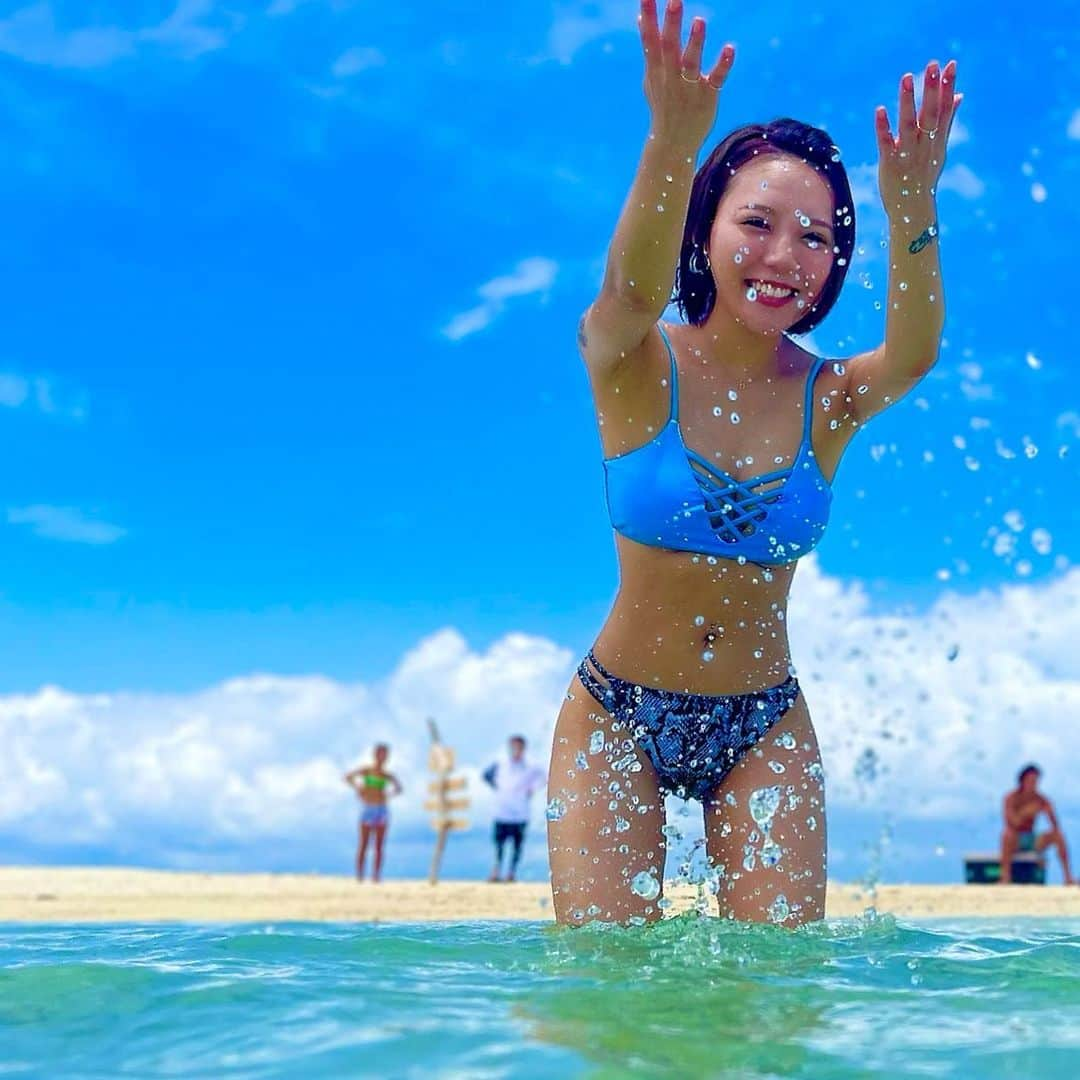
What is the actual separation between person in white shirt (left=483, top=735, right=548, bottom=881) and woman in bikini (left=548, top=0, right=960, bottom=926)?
42.4ft

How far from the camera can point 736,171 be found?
4.23 m

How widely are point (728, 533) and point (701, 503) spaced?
0.13 meters

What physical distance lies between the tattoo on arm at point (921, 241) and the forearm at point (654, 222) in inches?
37.8

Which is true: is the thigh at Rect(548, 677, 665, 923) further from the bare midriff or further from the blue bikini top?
the blue bikini top

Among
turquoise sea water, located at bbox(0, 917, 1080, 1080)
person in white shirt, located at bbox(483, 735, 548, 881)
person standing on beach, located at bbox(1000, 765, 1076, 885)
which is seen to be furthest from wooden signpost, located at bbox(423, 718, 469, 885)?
turquoise sea water, located at bbox(0, 917, 1080, 1080)

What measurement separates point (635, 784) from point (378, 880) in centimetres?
1393

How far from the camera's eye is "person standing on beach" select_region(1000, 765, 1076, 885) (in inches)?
632

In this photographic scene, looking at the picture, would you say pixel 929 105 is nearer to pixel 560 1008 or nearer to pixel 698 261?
pixel 698 261

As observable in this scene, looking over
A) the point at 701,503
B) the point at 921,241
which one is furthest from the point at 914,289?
the point at 701,503

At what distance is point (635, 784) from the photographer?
13.3 ft

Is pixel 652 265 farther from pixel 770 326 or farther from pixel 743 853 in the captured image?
pixel 743 853

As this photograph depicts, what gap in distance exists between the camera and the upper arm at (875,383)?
14.1 ft

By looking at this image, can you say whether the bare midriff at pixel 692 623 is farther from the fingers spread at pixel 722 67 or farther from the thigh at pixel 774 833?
the fingers spread at pixel 722 67

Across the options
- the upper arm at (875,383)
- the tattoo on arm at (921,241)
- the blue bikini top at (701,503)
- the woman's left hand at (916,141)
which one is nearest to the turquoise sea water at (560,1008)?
the blue bikini top at (701,503)
